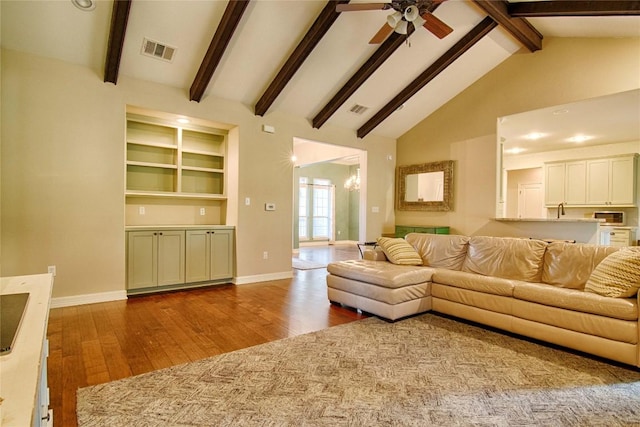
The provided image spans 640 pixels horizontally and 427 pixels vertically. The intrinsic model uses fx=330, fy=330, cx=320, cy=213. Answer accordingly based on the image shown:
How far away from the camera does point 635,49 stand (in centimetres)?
414

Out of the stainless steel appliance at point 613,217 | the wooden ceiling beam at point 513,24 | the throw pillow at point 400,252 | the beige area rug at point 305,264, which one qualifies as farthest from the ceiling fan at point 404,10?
the stainless steel appliance at point 613,217

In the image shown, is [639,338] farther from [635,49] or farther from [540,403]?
[635,49]

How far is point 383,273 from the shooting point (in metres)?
3.48

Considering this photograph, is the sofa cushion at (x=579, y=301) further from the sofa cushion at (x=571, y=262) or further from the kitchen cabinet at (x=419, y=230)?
the kitchen cabinet at (x=419, y=230)

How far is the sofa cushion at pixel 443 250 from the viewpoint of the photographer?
13.2 feet

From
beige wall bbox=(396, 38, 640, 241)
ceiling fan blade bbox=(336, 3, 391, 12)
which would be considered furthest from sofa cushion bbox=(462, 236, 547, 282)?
ceiling fan blade bbox=(336, 3, 391, 12)

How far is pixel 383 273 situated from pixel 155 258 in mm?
3118

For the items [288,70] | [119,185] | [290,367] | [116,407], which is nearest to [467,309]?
[290,367]

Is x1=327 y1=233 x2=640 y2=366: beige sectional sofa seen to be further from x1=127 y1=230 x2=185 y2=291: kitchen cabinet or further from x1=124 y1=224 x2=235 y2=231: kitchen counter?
x1=127 y1=230 x2=185 y2=291: kitchen cabinet

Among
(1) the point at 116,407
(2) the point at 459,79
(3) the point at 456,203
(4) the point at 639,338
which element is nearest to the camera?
(1) the point at 116,407

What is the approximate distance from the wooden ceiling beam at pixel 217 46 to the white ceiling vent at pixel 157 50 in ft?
1.22

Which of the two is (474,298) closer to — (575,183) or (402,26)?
(402,26)

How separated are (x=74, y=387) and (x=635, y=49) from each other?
6.70 meters

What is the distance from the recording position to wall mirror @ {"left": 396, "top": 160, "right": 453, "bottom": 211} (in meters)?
6.42
